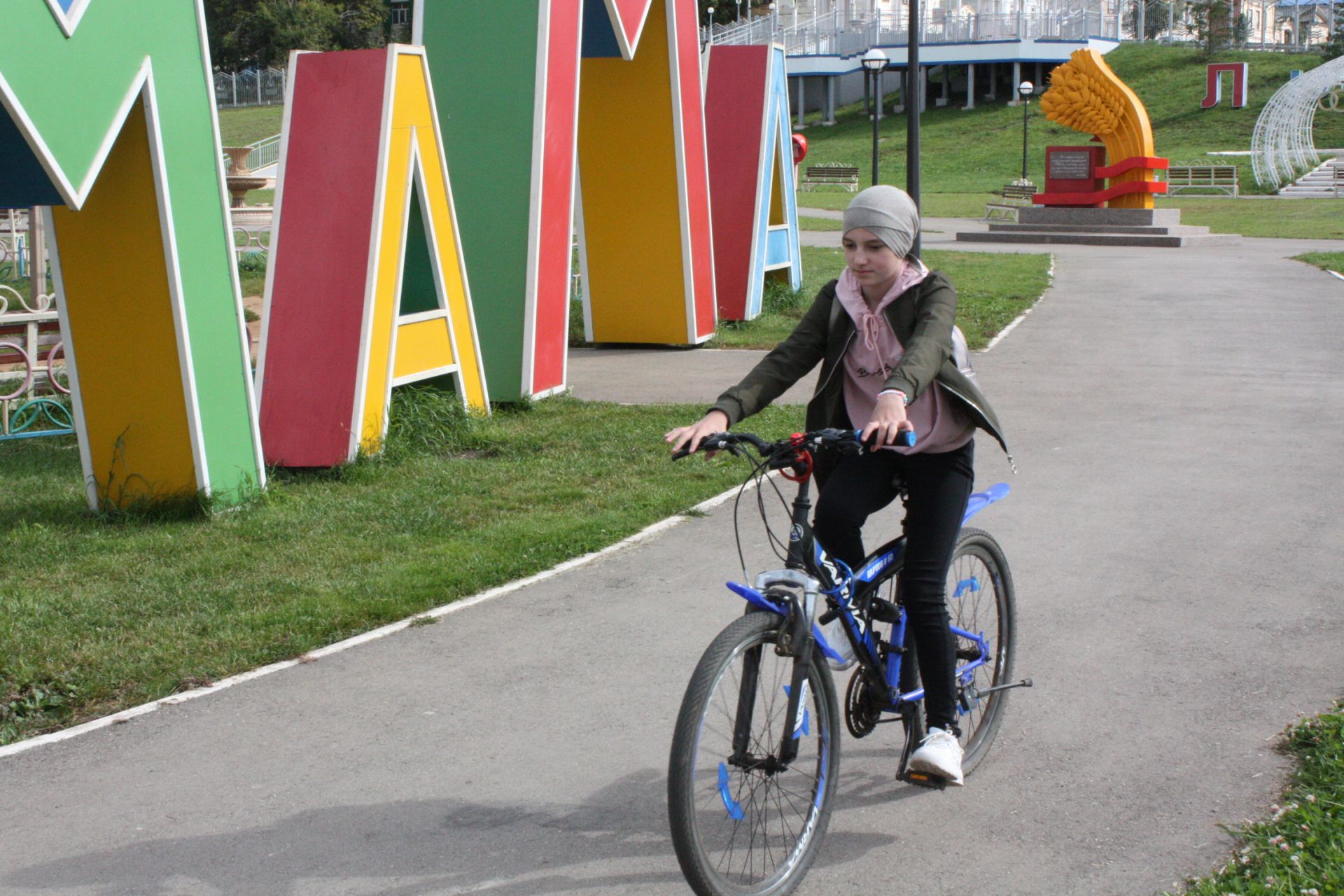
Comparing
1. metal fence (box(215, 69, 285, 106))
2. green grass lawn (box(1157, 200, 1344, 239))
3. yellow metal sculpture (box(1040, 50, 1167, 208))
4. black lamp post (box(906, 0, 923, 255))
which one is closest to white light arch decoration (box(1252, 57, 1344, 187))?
green grass lawn (box(1157, 200, 1344, 239))

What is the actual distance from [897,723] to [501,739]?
1.31m

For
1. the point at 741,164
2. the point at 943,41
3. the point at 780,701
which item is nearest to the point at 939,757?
the point at 780,701

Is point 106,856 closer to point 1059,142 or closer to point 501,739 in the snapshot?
point 501,739

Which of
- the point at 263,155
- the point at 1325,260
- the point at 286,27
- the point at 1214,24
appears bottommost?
the point at 1325,260

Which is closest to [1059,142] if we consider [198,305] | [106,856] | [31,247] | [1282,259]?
[1282,259]

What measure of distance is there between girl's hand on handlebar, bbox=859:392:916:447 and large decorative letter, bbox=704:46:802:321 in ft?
41.4

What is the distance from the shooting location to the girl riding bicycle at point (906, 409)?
381 centimetres

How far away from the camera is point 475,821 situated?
4039 mm

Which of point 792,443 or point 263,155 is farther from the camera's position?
point 263,155

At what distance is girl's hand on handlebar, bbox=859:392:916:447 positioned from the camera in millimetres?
3412

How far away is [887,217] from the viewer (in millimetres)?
3744

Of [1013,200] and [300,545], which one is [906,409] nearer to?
[300,545]

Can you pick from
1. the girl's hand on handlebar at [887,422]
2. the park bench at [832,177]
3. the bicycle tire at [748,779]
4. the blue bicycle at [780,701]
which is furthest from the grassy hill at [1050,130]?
the bicycle tire at [748,779]

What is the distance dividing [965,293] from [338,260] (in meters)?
11.2
